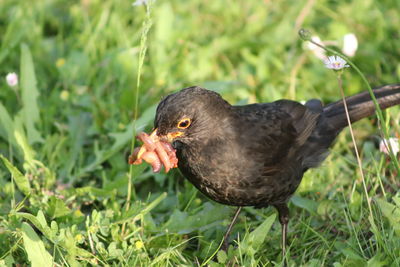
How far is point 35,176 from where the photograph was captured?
4.43 metres

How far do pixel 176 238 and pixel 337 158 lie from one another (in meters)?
1.54

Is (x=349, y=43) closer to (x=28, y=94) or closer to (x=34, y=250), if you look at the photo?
(x=28, y=94)

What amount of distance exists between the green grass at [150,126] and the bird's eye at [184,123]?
43 cm

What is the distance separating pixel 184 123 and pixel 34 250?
1093mm

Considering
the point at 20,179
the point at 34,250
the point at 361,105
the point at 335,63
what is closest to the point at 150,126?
the point at 20,179

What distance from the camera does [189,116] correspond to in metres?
3.66

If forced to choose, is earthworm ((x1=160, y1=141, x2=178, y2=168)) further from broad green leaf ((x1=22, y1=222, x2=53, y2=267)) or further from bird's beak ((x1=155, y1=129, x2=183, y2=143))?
broad green leaf ((x1=22, y1=222, x2=53, y2=267))

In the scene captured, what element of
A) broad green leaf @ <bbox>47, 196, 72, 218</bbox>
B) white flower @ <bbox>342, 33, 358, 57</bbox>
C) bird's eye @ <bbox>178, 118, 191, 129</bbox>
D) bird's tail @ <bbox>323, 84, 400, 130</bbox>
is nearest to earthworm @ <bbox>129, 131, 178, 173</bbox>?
bird's eye @ <bbox>178, 118, 191, 129</bbox>

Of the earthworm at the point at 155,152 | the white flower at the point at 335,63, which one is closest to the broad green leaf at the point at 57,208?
the earthworm at the point at 155,152

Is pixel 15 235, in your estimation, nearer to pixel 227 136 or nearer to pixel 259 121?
pixel 227 136

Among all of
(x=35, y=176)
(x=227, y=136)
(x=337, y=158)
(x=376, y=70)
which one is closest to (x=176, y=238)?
(x=227, y=136)

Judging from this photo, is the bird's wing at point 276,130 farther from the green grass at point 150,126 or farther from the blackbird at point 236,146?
the green grass at point 150,126

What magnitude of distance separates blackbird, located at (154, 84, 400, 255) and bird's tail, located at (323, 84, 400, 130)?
59 mm

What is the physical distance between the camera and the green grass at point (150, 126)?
3836 mm
